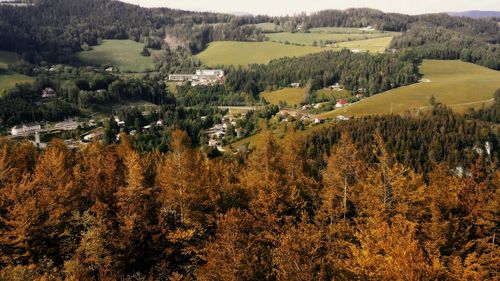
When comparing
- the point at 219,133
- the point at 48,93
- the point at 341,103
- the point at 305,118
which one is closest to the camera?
the point at 219,133

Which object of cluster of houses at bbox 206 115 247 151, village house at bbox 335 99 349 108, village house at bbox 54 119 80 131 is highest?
village house at bbox 335 99 349 108

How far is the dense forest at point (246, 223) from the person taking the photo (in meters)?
27.8

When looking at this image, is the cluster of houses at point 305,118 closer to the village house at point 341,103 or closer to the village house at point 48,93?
the village house at point 341,103

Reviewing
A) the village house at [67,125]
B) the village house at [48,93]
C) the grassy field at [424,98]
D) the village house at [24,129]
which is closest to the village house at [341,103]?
the grassy field at [424,98]

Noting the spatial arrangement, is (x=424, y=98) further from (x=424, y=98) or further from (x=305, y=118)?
(x=305, y=118)

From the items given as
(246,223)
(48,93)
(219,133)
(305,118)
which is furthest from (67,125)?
(246,223)

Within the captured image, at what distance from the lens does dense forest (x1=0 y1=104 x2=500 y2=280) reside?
2784 centimetres

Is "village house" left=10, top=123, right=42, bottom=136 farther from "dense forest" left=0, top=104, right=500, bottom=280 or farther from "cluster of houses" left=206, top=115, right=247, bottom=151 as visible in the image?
"dense forest" left=0, top=104, right=500, bottom=280

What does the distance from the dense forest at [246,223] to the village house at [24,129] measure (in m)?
92.4

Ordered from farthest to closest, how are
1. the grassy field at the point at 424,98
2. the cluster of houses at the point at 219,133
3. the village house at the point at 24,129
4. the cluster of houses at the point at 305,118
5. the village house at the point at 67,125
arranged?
the grassy field at the point at 424,98
the cluster of houses at the point at 305,118
the village house at the point at 67,125
the cluster of houses at the point at 219,133
the village house at the point at 24,129

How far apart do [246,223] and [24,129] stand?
11943 centimetres

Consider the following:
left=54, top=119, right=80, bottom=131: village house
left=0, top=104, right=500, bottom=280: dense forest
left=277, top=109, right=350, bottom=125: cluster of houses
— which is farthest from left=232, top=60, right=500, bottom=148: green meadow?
left=0, top=104, right=500, bottom=280: dense forest

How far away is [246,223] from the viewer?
3350 cm

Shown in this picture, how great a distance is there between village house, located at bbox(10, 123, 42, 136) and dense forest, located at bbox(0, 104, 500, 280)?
92421 mm
